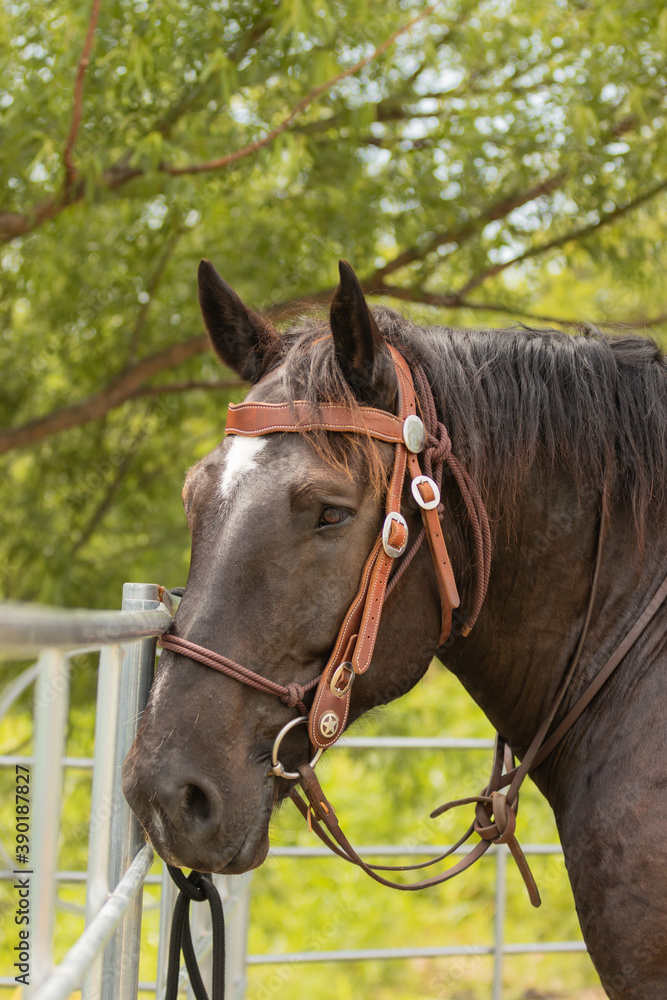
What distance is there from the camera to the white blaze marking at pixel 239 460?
188cm

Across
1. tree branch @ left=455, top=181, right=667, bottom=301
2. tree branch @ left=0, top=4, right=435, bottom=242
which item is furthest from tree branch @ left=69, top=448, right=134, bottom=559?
tree branch @ left=455, top=181, right=667, bottom=301

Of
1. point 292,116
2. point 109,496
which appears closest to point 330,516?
point 292,116

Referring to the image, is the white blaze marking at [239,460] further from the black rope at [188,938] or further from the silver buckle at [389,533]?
the black rope at [188,938]

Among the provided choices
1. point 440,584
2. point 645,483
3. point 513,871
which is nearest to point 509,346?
point 645,483

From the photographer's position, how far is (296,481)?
1.85 meters

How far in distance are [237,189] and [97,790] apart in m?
4.02

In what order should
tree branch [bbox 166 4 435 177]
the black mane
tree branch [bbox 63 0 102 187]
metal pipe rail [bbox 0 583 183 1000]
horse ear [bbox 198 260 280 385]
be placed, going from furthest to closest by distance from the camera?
1. tree branch [bbox 166 4 435 177]
2. tree branch [bbox 63 0 102 187]
3. horse ear [bbox 198 260 280 385]
4. the black mane
5. metal pipe rail [bbox 0 583 183 1000]

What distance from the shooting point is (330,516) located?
1.89m

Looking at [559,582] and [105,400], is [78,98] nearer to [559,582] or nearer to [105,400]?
[105,400]

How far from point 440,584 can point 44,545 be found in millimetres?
3782

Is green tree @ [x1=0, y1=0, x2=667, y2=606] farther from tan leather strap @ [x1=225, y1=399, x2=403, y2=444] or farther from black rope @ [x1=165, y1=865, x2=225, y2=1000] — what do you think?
black rope @ [x1=165, y1=865, x2=225, y2=1000]

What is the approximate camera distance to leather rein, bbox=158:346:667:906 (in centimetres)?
185

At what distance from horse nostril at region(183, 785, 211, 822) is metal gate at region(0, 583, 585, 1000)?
114 mm

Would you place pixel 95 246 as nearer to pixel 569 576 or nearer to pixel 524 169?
pixel 524 169
